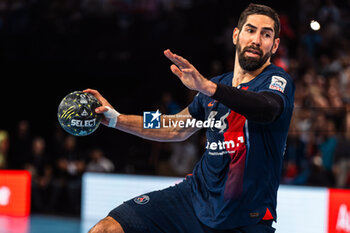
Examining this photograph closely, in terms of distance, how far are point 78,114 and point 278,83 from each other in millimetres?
1442

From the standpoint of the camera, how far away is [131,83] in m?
9.62

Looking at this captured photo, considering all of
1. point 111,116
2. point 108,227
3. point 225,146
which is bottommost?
point 108,227

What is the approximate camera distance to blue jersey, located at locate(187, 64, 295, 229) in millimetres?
3297

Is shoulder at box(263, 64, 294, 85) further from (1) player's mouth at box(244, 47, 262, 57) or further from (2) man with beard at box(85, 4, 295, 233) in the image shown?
(1) player's mouth at box(244, 47, 262, 57)

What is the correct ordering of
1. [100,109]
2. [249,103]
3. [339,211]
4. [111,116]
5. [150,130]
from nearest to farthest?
[249,103], [100,109], [111,116], [150,130], [339,211]

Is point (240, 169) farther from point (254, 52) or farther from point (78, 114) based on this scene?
point (78, 114)

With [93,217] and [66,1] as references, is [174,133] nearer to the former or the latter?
[93,217]

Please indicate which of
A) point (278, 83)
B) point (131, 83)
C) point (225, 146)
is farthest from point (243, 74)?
point (131, 83)

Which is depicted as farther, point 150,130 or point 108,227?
point 150,130

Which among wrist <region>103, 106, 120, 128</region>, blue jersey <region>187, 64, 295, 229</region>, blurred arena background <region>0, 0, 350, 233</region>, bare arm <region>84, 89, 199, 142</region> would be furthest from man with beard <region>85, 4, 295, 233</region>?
blurred arena background <region>0, 0, 350, 233</region>

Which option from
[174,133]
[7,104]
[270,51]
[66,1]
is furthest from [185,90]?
[7,104]

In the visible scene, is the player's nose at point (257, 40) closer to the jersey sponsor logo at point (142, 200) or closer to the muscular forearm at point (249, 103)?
the muscular forearm at point (249, 103)

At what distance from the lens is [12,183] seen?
10.8m

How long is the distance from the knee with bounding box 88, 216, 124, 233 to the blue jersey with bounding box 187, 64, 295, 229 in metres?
0.56
